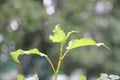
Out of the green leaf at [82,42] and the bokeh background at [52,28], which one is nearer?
the green leaf at [82,42]

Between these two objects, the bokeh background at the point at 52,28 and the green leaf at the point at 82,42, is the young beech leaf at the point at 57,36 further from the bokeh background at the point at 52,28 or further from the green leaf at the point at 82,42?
the bokeh background at the point at 52,28

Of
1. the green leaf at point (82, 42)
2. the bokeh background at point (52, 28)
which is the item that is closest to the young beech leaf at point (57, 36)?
the green leaf at point (82, 42)

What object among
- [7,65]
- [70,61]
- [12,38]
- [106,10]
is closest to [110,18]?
[106,10]

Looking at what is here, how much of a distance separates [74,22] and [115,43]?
1436 mm

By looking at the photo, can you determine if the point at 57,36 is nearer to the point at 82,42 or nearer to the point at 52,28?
the point at 82,42

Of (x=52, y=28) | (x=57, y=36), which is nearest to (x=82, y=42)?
(x=57, y=36)

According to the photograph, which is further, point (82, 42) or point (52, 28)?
point (52, 28)

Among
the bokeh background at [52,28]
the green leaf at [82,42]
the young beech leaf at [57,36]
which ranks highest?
the young beech leaf at [57,36]

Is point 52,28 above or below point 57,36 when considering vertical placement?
below

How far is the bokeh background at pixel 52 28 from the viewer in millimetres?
4948

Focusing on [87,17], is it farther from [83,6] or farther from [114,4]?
[114,4]

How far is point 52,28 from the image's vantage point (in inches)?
240

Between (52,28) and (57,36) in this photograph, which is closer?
(57,36)

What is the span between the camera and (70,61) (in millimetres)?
7066
